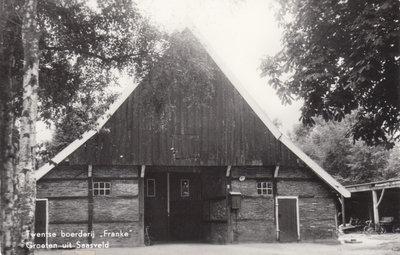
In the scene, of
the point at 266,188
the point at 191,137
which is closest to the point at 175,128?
the point at 191,137

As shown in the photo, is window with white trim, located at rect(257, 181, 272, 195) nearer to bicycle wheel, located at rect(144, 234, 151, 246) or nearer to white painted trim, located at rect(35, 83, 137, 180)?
bicycle wheel, located at rect(144, 234, 151, 246)

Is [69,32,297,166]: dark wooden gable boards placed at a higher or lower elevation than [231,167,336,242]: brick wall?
higher

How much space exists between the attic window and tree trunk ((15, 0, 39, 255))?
9.43 m

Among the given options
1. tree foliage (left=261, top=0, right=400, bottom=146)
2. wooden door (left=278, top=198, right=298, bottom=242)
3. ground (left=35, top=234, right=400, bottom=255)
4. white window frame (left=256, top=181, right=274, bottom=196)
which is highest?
tree foliage (left=261, top=0, right=400, bottom=146)

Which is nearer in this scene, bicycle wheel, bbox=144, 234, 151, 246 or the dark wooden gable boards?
the dark wooden gable boards

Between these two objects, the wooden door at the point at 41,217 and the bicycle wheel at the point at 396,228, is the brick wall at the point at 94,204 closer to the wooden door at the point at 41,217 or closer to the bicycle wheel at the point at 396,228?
the wooden door at the point at 41,217

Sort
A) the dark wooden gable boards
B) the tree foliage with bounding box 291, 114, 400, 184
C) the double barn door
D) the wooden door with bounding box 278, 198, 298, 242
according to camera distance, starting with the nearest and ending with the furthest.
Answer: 1. the dark wooden gable boards
2. the wooden door with bounding box 278, 198, 298, 242
3. the double barn door
4. the tree foliage with bounding box 291, 114, 400, 184

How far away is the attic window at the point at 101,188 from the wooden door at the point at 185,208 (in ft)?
12.6

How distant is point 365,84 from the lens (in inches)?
483

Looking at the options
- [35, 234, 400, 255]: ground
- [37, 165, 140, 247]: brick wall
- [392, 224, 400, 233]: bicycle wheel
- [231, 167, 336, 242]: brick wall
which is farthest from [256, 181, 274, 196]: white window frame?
[392, 224, 400, 233]: bicycle wheel

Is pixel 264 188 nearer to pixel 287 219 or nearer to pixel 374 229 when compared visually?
pixel 287 219

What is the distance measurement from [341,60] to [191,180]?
406 inches

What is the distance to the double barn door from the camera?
2153cm

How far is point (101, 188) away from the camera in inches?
737
